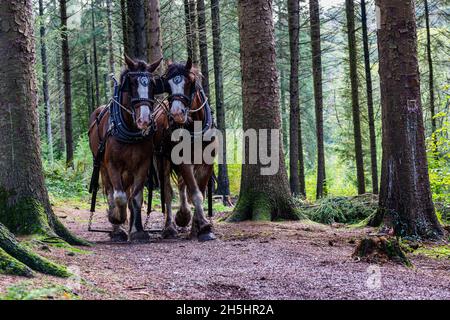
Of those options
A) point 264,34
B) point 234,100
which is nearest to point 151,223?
point 264,34

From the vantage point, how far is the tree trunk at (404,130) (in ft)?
27.6

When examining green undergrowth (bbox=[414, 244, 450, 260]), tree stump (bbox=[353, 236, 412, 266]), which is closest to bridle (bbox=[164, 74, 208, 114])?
tree stump (bbox=[353, 236, 412, 266])

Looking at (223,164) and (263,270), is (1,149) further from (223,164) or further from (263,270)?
(223,164)

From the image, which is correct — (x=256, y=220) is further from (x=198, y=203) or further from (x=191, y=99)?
(x=191, y=99)

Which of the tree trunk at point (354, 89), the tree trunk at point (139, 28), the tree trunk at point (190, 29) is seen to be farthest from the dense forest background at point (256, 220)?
the tree trunk at point (190, 29)

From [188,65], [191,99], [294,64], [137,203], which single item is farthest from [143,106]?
[294,64]

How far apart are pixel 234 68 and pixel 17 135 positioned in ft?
75.5

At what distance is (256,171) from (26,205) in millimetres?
4868

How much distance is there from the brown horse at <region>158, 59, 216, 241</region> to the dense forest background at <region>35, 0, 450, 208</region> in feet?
15.4

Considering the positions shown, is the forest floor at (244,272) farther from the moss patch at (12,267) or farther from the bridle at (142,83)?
the bridle at (142,83)

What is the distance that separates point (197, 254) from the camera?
725 centimetres

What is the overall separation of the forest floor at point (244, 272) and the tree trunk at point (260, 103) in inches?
69.8

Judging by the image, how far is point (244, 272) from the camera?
584cm
